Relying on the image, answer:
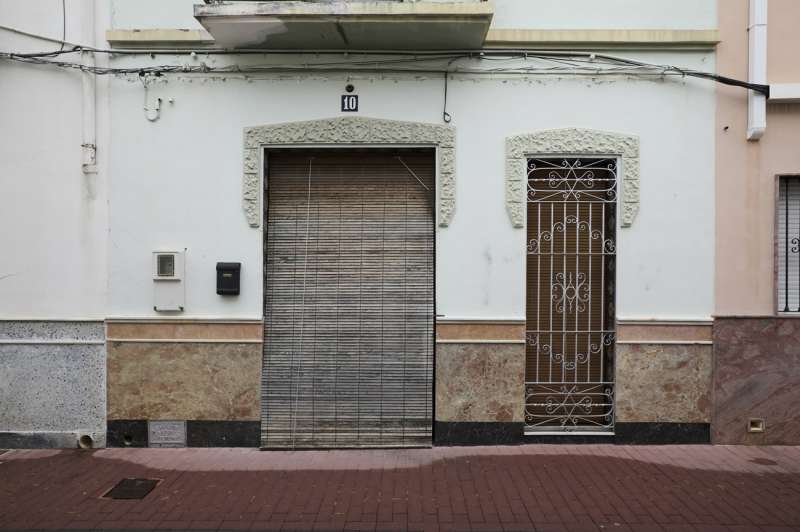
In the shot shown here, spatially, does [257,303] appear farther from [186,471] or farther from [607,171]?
[607,171]

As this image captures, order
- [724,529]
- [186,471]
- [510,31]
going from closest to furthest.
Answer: [724,529] < [186,471] < [510,31]

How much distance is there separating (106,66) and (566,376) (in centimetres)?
620

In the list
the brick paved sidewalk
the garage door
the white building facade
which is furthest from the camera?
the garage door

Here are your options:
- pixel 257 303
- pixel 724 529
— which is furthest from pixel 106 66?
pixel 724 529

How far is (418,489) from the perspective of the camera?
18.1 ft

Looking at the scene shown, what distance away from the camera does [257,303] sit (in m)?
6.69

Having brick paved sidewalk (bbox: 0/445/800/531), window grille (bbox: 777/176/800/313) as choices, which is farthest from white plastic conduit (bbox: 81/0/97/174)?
window grille (bbox: 777/176/800/313)

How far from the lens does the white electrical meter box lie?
21.6ft

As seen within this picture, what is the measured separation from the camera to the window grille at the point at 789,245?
266 inches

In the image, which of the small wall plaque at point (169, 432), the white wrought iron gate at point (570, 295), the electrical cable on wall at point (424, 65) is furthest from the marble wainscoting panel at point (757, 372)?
the small wall plaque at point (169, 432)

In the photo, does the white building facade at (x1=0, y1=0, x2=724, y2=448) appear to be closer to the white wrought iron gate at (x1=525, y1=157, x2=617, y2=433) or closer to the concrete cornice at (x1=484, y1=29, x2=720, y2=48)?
the concrete cornice at (x1=484, y1=29, x2=720, y2=48)

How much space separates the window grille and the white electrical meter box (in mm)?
6660

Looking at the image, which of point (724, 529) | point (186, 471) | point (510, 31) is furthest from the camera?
point (510, 31)

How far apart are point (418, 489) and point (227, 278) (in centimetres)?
300
